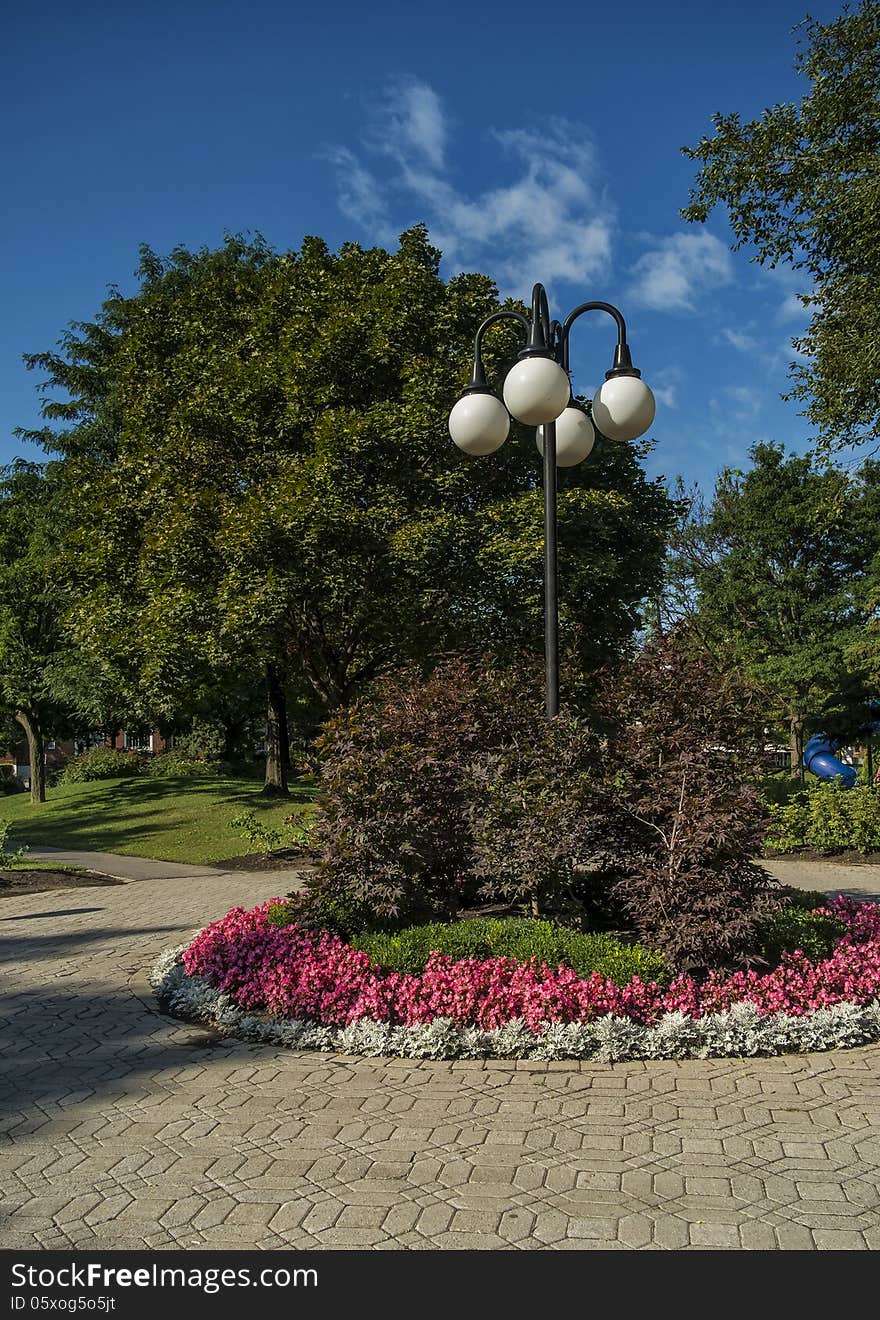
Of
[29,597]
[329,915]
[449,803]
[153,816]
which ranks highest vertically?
[29,597]

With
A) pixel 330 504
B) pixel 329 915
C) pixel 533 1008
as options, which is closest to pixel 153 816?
pixel 330 504

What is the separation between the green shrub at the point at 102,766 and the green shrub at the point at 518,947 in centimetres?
2834

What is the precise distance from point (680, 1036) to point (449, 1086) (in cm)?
136

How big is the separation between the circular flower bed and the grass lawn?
32.0ft

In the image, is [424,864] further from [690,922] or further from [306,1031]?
[690,922]

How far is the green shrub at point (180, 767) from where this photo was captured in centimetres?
3094

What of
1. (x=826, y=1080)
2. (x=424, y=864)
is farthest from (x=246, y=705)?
(x=826, y=1080)

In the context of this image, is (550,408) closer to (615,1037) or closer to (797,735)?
(615,1037)

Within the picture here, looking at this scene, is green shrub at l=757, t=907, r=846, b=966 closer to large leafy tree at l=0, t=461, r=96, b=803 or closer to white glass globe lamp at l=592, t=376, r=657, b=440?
white glass globe lamp at l=592, t=376, r=657, b=440

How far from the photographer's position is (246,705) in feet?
104

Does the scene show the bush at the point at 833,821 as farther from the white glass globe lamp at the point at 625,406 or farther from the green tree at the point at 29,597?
the green tree at the point at 29,597

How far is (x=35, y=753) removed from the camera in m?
28.8

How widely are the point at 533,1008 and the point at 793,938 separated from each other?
189 cm

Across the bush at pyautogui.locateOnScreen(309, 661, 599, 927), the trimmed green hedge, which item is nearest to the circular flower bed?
the trimmed green hedge
